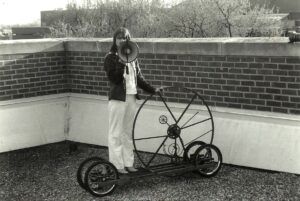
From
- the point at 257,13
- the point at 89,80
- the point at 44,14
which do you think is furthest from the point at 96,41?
the point at 44,14

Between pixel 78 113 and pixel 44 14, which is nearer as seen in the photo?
pixel 78 113

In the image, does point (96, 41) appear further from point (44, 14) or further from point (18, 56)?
point (44, 14)

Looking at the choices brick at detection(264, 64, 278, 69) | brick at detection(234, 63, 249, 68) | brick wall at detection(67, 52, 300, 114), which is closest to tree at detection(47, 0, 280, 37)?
brick wall at detection(67, 52, 300, 114)

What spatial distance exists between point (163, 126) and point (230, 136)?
106 centimetres

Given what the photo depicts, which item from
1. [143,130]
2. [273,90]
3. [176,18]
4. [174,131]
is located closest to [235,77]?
[273,90]

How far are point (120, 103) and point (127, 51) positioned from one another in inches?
24.0

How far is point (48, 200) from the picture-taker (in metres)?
5.36

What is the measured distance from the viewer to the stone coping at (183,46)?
5934mm

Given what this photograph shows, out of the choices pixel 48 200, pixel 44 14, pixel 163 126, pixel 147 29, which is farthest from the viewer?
pixel 44 14

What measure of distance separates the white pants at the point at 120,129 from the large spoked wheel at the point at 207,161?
0.84 metres

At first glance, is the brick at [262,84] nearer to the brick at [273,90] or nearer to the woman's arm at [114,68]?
the brick at [273,90]

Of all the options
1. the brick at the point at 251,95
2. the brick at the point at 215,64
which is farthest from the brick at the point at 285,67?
the brick at the point at 215,64

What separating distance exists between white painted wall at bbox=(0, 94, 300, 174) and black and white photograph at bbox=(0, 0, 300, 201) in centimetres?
1

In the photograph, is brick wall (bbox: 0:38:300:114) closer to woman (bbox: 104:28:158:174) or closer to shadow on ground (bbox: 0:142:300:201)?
shadow on ground (bbox: 0:142:300:201)
